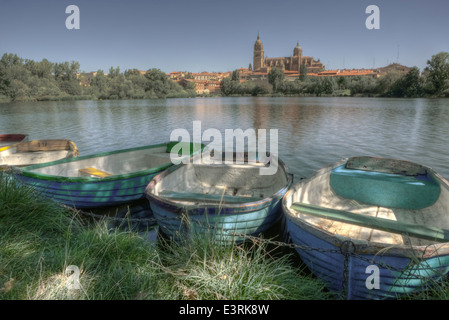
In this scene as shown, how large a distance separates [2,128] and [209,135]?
54.6 feet

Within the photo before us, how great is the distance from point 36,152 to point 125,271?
8.31m

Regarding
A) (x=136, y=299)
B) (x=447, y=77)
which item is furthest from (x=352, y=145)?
(x=447, y=77)

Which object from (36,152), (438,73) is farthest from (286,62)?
(36,152)

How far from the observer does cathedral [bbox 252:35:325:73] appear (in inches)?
6693

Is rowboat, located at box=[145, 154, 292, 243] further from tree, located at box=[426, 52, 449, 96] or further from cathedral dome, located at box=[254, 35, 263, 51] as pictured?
cathedral dome, located at box=[254, 35, 263, 51]

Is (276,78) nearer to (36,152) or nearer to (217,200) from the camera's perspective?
(36,152)

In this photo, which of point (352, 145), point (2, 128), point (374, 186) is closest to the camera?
point (374, 186)

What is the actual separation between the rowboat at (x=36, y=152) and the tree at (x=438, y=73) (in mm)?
68110

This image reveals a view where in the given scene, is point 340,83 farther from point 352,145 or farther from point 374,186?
point 374,186

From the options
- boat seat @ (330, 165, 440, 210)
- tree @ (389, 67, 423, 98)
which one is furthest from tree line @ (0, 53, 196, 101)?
boat seat @ (330, 165, 440, 210)

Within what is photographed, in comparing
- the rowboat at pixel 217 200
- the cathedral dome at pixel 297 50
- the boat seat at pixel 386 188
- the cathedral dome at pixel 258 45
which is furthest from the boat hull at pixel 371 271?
the cathedral dome at pixel 258 45

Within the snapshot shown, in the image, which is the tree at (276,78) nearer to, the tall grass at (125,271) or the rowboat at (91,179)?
the rowboat at (91,179)

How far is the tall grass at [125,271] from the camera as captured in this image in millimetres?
2598

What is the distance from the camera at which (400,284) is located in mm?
3098
